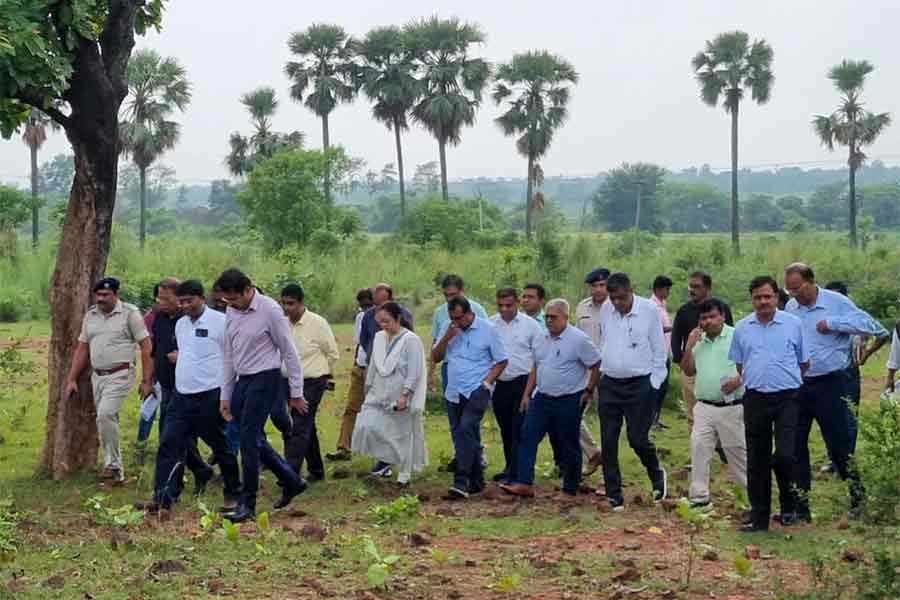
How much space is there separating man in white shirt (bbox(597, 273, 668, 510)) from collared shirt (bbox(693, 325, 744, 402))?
0.36 m

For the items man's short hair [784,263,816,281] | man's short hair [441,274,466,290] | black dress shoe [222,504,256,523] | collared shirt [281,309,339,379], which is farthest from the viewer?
man's short hair [441,274,466,290]

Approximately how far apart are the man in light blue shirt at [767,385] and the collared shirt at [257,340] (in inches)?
121

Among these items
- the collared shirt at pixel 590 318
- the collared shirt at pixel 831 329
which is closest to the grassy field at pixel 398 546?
the collared shirt at pixel 831 329

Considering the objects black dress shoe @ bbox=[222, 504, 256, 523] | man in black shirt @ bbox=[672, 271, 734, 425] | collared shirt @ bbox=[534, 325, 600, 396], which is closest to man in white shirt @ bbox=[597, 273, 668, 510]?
collared shirt @ bbox=[534, 325, 600, 396]

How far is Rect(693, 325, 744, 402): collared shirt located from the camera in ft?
29.6

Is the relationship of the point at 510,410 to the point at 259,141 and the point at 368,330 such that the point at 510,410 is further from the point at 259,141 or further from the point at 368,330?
the point at 259,141

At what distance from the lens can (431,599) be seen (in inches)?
253

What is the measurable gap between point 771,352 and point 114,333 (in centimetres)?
519

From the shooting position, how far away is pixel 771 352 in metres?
8.18

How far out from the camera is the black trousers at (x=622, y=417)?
930 centimetres

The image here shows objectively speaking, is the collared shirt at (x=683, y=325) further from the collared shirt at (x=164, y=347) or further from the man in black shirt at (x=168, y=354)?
the collared shirt at (x=164, y=347)

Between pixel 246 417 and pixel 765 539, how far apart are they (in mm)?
3573

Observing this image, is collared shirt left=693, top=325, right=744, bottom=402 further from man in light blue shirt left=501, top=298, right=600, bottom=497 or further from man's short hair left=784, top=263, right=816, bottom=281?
man in light blue shirt left=501, top=298, right=600, bottom=497

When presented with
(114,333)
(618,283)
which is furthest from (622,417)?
(114,333)
